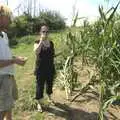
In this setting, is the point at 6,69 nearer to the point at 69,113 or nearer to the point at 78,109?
the point at 69,113

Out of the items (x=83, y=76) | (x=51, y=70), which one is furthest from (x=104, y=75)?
(x=83, y=76)

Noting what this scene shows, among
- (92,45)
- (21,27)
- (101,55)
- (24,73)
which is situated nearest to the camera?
(101,55)

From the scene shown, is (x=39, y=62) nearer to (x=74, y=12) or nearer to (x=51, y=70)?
(x=51, y=70)

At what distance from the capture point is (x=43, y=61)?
6465 millimetres

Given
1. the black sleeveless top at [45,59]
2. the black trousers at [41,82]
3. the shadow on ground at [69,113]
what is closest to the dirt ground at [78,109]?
the shadow on ground at [69,113]

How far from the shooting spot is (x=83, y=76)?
8.45m

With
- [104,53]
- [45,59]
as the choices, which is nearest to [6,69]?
[104,53]

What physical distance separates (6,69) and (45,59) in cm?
219

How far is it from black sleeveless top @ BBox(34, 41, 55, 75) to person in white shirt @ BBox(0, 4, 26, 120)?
1.91m

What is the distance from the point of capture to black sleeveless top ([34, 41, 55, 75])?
639 cm

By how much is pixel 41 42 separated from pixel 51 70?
0.51 meters

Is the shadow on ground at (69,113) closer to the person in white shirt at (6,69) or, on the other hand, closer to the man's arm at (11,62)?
the person in white shirt at (6,69)

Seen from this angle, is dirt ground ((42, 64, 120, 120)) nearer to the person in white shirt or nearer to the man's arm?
the person in white shirt

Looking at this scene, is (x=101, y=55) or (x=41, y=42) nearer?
(x=101, y=55)
